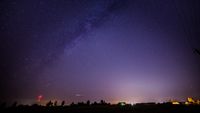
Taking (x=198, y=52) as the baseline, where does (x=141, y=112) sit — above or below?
below

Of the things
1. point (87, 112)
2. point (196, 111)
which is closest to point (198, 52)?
point (196, 111)

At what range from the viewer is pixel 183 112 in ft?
53.1

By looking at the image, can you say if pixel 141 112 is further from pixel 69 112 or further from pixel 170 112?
pixel 69 112

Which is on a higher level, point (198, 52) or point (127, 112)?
point (198, 52)

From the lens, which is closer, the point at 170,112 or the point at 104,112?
the point at 170,112

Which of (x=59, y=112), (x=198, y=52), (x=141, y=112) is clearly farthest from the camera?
(x=198, y=52)

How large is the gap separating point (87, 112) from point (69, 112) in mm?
1917

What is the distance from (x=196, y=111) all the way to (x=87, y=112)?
1001 centimetres

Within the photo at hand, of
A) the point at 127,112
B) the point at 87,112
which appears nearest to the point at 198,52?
the point at 127,112

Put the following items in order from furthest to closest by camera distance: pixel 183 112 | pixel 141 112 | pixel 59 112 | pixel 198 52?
1. pixel 198 52
2. pixel 59 112
3. pixel 141 112
4. pixel 183 112

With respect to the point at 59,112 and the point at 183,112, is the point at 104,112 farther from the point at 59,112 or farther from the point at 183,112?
the point at 183,112

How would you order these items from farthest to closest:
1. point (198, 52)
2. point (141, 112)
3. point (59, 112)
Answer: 1. point (198, 52)
2. point (59, 112)
3. point (141, 112)

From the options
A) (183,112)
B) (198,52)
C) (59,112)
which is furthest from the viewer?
(198,52)

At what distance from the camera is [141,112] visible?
17.2 metres
